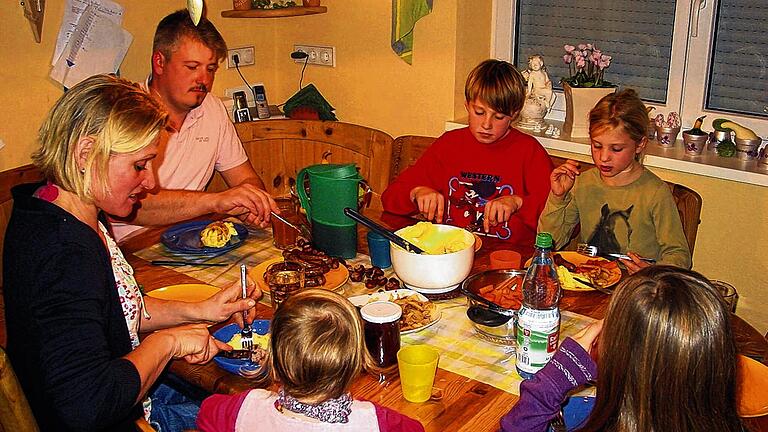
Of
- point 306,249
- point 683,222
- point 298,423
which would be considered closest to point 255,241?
point 306,249

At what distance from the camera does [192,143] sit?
107 inches

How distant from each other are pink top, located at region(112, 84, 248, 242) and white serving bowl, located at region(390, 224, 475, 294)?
3.65ft

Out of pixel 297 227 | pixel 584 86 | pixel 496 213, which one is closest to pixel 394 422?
pixel 297 227

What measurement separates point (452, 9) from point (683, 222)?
135cm

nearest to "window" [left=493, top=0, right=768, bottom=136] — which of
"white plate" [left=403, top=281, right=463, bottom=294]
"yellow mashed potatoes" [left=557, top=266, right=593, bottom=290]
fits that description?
"yellow mashed potatoes" [left=557, top=266, right=593, bottom=290]

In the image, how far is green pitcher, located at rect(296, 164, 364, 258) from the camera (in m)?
2.01

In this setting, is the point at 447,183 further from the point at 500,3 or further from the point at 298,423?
the point at 298,423

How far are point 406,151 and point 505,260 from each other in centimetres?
108

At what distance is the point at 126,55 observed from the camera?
3.08 metres

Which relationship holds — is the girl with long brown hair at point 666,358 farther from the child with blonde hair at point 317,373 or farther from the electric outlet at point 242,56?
the electric outlet at point 242,56

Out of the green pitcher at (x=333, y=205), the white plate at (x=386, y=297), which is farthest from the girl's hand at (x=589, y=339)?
the green pitcher at (x=333, y=205)

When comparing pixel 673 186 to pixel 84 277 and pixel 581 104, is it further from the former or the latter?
pixel 84 277

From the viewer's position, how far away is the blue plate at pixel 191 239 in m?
2.11

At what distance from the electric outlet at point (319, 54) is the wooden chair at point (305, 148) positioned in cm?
61
